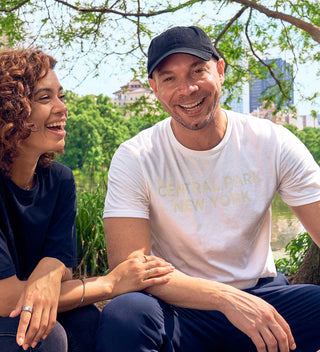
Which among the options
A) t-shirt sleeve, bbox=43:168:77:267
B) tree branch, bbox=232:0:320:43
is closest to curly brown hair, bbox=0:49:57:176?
t-shirt sleeve, bbox=43:168:77:267

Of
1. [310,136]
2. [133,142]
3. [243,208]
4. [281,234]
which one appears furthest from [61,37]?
[310,136]

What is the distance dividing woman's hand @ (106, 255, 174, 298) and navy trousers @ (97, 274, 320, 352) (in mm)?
53

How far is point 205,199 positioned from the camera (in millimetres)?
2045

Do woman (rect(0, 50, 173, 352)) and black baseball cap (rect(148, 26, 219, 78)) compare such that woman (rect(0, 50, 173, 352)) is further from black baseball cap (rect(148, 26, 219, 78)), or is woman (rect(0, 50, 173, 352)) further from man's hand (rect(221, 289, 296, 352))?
black baseball cap (rect(148, 26, 219, 78))

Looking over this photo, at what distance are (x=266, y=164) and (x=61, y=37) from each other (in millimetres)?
4978

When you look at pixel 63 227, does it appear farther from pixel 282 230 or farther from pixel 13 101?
pixel 282 230

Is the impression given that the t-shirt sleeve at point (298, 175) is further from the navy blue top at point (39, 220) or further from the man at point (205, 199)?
the navy blue top at point (39, 220)

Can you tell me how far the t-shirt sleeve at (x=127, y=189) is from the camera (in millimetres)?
2002

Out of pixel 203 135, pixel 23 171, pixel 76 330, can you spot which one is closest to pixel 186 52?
pixel 203 135

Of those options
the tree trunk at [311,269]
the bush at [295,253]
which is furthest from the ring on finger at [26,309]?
the bush at [295,253]

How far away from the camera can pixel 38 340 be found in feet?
5.47

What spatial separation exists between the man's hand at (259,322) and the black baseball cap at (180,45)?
1.07m

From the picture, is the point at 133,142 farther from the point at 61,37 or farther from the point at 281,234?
the point at 281,234

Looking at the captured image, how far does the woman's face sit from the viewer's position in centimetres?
190
